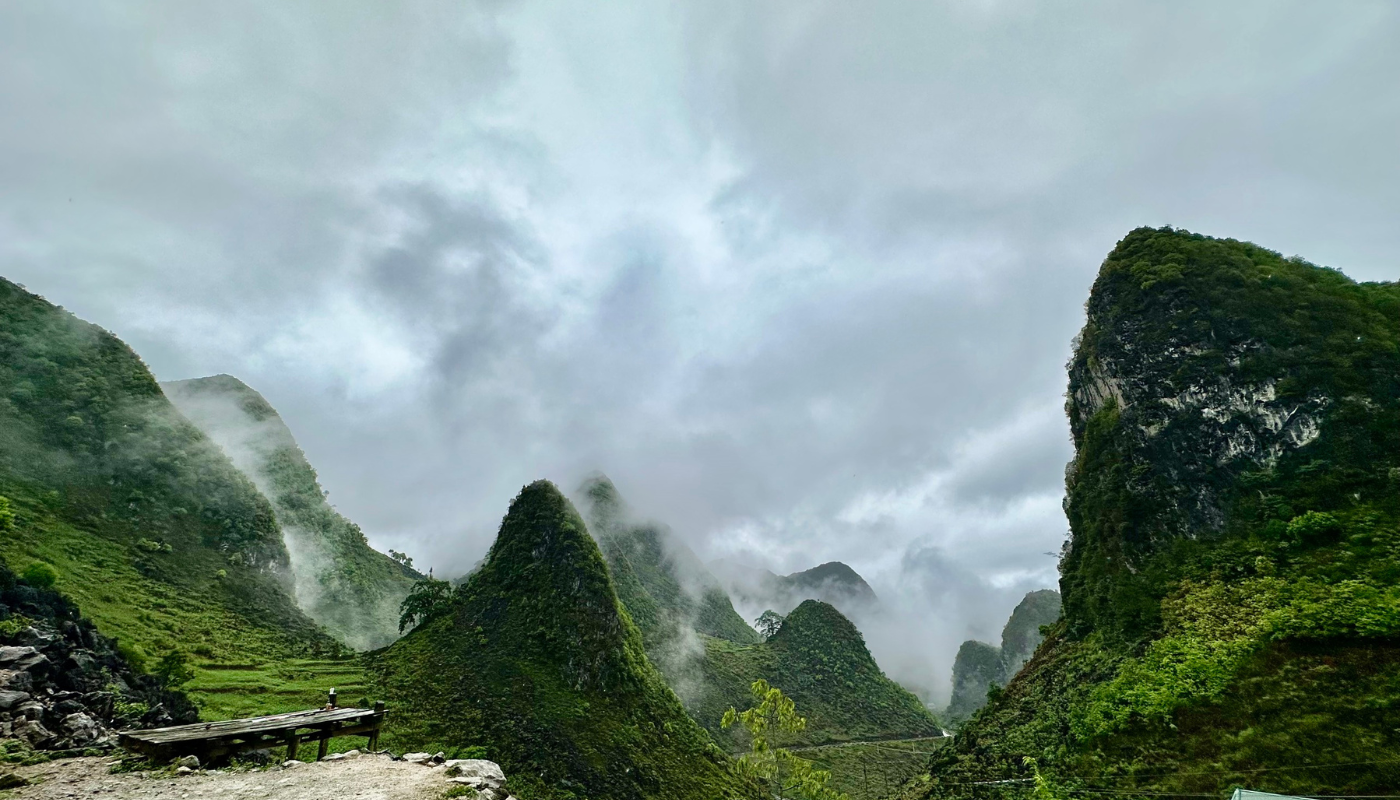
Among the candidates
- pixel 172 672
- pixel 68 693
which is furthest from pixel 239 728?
pixel 172 672

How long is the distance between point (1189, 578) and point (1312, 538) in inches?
289

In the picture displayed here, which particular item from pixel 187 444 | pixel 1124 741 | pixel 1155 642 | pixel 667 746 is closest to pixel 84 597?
pixel 187 444

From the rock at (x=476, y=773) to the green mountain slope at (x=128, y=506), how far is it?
3958cm

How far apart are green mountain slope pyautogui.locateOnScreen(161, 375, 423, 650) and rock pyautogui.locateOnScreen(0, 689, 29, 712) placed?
7273cm

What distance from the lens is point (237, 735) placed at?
Answer: 50.1ft

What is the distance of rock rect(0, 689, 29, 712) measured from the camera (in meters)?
15.1

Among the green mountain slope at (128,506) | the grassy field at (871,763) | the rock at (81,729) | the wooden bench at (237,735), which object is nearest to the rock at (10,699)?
the rock at (81,729)

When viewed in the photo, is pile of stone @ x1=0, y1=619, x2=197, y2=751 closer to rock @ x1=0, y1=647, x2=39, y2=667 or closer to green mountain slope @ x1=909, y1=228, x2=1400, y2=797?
rock @ x1=0, y1=647, x2=39, y2=667

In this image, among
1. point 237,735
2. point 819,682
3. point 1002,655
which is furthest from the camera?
point 1002,655

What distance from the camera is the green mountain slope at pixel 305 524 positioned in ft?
281

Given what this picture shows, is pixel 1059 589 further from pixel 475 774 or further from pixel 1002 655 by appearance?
pixel 1002 655

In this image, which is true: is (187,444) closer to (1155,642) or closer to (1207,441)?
(1155,642)

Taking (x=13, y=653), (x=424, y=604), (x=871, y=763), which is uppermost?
(x=13, y=653)

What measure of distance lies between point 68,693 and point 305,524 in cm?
9410
